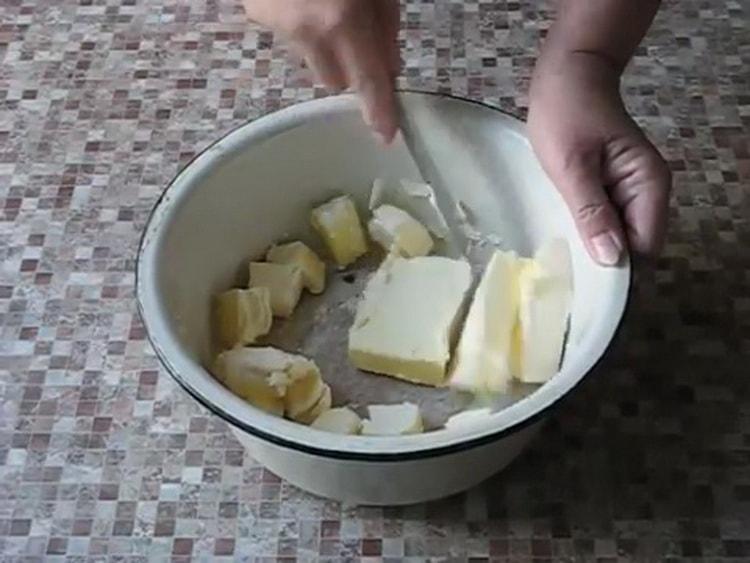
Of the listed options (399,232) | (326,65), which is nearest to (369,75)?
(326,65)

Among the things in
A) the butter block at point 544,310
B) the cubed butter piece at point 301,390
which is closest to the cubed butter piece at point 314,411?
the cubed butter piece at point 301,390

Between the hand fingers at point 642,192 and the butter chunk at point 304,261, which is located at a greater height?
the hand fingers at point 642,192

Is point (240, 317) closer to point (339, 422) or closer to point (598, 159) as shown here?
point (339, 422)

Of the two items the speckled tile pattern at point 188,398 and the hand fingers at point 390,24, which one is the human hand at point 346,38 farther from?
the speckled tile pattern at point 188,398

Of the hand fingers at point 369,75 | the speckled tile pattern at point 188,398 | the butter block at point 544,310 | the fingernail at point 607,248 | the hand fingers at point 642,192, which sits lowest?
the speckled tile pattern at point 188,398

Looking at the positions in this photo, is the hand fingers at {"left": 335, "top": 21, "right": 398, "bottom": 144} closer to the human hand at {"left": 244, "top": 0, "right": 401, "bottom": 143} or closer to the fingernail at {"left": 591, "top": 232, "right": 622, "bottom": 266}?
the human hand at {"left": 244, "top": 0, "right": 401, "bottom": 143}

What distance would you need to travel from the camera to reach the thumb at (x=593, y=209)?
69cm

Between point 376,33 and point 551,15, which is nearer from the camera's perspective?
point 376,33

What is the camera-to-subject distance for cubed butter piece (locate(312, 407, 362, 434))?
0.70 m

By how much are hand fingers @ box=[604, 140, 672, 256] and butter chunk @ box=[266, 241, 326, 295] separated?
7.7 inches

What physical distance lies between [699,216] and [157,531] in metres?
0.40

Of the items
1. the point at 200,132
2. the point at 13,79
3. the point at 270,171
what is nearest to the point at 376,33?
the point at 270,171

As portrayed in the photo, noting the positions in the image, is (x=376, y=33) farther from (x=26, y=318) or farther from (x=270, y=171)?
(x=26, y=318)

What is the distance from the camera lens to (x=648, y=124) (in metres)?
0.91
